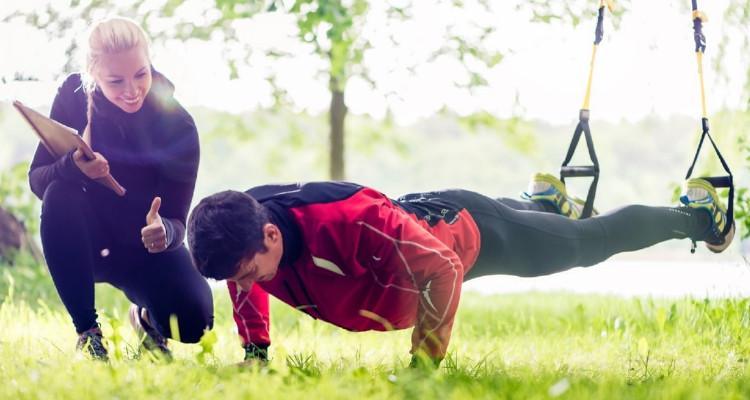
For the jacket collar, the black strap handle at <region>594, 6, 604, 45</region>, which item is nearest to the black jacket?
the jacket collar

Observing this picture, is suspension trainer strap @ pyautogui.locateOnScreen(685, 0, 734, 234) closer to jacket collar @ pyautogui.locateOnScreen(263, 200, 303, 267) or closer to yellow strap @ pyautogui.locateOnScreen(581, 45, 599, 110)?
yellow strap @ pyautogui.locateOnScreen(581, 45, 599, 110)

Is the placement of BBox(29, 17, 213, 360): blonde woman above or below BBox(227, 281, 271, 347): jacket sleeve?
above

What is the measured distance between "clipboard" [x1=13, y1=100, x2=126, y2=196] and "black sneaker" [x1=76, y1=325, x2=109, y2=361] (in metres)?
0.53

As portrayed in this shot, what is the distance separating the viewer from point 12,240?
7.36 meters

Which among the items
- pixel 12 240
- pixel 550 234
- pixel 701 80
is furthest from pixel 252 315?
pixel 12 240

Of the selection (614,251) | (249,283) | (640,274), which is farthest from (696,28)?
(640,274)

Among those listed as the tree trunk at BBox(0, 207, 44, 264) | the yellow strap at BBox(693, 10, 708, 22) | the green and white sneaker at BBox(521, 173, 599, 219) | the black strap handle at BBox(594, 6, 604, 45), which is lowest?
the tree trunk at BBox(0, 207, 44, 264)

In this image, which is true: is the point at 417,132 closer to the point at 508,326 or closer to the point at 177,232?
the point at 508,326

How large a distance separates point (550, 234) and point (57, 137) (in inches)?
74.7

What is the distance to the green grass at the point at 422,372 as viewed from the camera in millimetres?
2514

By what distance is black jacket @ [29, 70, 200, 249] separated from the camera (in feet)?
11.4

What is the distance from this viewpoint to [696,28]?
3.90 meters

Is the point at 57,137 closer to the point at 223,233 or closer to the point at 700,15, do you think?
the point at 223,233

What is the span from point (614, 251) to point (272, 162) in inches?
230
